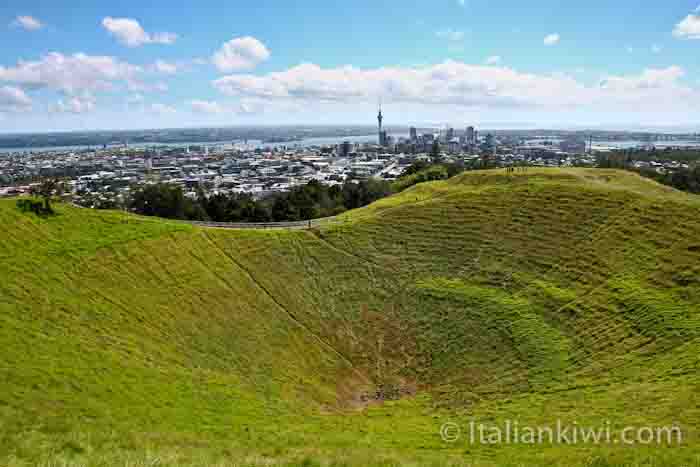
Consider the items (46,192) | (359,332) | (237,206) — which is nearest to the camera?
(359,332)

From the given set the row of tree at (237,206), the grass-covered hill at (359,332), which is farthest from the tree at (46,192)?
the row of tree at (237,206)

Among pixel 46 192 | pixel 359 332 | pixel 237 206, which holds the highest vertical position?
pixel 46 192

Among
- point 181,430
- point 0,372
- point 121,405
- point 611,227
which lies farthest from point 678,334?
point 0,372

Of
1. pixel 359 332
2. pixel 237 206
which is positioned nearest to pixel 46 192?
pixel 359 332

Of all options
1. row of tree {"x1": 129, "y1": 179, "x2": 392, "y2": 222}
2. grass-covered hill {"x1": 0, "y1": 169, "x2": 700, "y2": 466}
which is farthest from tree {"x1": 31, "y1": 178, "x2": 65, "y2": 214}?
row of tree {"x1": 129, "y1": 179, "x2": 392, "y2": 222}

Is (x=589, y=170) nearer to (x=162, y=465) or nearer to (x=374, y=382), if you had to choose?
(x=374, y=382)

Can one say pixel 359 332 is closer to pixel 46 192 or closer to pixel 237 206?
pixel 46 192

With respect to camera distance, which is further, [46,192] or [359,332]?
[46,192]

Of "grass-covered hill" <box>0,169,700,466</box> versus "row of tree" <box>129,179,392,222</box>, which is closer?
"grass-covered hill" <box>0,169,700,466</box>

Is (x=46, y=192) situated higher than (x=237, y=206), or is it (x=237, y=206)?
(x=46, y=192)

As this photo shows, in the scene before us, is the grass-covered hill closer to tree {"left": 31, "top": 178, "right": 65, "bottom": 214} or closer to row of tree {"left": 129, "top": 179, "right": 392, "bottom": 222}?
tree {"left": 31, "top": 178, "right": 65, "bottom": 214}
